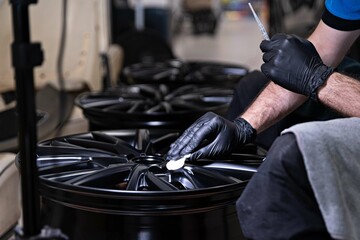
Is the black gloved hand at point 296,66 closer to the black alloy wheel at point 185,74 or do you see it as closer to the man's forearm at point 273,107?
the man's forearm at point 273,107

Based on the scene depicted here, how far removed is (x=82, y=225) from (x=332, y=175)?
49 centimetres

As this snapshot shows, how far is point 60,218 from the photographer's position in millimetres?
1138

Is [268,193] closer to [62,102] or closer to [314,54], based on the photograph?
[314,54]

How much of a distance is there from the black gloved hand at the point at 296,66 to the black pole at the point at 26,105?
542mm

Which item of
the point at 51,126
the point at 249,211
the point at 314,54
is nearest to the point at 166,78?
the point at 51,126

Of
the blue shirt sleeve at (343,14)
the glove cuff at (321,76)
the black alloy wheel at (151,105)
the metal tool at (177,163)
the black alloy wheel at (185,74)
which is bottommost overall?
the black alloy wheel at (185,74)

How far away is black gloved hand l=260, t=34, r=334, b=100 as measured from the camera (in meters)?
1.18

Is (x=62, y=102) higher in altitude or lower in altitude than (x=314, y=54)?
lower

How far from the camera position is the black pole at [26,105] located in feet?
2.80

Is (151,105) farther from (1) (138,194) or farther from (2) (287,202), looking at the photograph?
(2) (287,202)

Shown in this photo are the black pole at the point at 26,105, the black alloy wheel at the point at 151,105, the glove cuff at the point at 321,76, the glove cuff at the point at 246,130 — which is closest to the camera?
the black pole at the point at 26,105

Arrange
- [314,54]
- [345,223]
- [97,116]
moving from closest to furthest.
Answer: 1. [345,223]
2. [314,54]
3. [97,116]

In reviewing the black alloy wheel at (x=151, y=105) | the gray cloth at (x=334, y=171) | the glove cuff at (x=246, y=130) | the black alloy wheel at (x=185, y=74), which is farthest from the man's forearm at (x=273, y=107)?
the black alloy wheel at (x=185, y=74)

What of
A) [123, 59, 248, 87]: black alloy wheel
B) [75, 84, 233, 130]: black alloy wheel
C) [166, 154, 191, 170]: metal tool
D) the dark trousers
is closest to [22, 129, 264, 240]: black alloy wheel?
[166, 154, 191, 170]: metal tool
